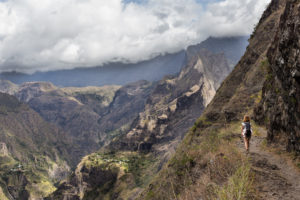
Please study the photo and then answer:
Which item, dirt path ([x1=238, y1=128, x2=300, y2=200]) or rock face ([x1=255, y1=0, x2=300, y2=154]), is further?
rock face ([x1=255, y1=0, x2=300, y2=154])

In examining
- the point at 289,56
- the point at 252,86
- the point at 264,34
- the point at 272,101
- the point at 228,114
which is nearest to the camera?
the point at 289,56

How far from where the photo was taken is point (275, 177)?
1365cm

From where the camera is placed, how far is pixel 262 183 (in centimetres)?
1264

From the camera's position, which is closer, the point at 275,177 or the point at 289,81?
the point at 275,177

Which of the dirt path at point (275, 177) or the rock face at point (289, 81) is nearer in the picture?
the dirt path at point (275, 177)

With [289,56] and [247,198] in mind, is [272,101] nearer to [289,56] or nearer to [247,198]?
[289,56]

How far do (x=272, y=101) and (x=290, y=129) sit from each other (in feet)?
24.6

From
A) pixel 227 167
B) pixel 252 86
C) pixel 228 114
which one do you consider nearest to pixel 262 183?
pixel 227 167

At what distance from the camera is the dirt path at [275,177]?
Answer: 11.8 meters

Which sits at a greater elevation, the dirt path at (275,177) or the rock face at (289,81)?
the rock face at (289,81)

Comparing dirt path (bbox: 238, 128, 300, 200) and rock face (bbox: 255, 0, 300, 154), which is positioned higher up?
rock face (bbox: 255, 0, 300, 154)

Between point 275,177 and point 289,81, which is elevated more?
point 289,81

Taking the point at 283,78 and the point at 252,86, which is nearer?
the point at 283,78

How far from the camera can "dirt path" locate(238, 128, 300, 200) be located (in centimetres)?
1178
